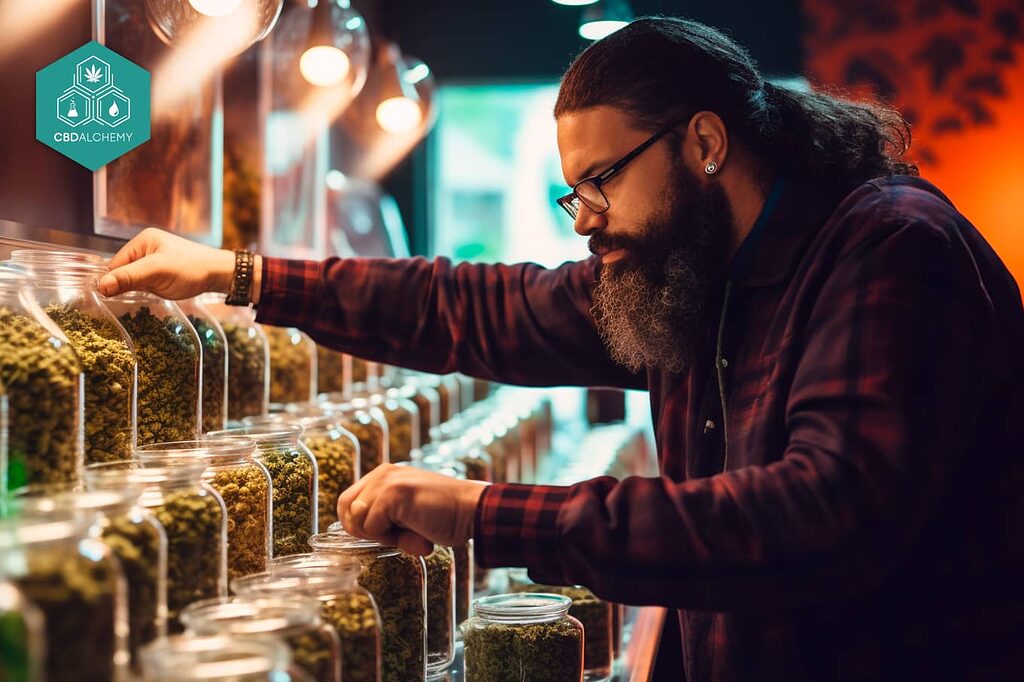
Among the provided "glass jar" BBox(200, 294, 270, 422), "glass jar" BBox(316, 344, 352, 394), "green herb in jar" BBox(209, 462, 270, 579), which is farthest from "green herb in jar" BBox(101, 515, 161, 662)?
"glass jar" BBox(316, 344, 352, 394)

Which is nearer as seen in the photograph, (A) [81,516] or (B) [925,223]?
(A) [81,516]

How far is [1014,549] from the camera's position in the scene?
1.32 metres

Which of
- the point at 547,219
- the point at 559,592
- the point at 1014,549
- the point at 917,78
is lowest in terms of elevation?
the point at 559,592

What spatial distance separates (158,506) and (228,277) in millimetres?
730

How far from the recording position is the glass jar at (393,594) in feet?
4.17

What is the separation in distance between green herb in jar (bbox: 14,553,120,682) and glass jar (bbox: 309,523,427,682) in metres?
0.44

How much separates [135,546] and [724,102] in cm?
109

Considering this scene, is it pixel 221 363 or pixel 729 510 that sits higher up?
pixel 221 363

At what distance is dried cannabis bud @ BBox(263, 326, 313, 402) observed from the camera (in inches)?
78.7

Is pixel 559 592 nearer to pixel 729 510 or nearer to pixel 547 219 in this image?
pixel 729 510

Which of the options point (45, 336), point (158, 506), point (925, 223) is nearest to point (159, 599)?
point (158, 506)

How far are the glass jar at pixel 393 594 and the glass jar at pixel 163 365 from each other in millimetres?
273

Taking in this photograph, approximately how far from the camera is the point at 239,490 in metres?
1.22

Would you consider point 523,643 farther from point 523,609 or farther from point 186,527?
point 186,527
